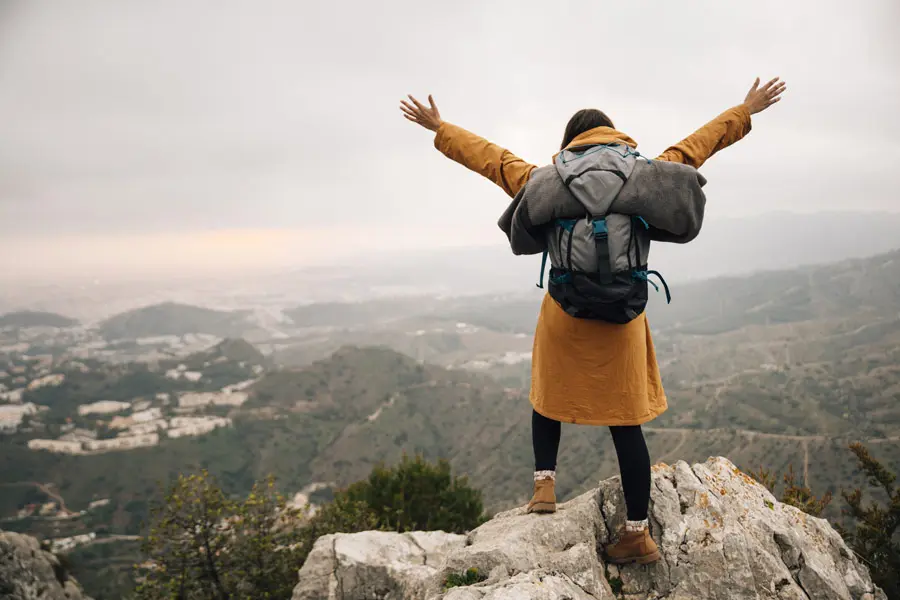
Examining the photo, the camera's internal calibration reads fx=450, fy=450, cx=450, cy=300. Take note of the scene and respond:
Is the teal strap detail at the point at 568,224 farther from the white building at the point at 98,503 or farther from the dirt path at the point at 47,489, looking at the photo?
the dirt path at the point at 47,489

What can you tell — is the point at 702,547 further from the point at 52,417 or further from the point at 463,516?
the point at 52,417

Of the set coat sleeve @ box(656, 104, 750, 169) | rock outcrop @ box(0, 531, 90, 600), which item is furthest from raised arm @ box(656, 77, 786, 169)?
rock outcrop @ box(0, 531, 90, 600)

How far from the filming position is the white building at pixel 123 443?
354 ft

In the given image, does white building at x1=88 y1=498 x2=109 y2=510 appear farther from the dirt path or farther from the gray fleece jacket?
the gray fleece jacket

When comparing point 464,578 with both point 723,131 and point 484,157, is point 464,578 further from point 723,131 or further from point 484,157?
point 723,131

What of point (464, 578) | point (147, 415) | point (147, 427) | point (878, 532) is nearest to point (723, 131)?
point (464, 578)

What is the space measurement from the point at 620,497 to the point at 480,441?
368 ft

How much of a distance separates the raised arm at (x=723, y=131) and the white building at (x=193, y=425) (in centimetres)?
13383

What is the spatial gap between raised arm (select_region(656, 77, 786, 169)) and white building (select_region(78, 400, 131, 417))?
179934 mm

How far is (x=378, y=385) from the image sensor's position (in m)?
150

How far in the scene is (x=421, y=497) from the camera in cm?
1825

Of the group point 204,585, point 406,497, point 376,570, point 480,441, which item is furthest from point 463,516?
point 480,441

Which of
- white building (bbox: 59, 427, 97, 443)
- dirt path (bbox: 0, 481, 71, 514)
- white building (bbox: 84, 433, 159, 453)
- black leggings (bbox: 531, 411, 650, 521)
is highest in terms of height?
black leggings (bbox: 531, 411, 650, 521)

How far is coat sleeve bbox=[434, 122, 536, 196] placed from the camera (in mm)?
3541
